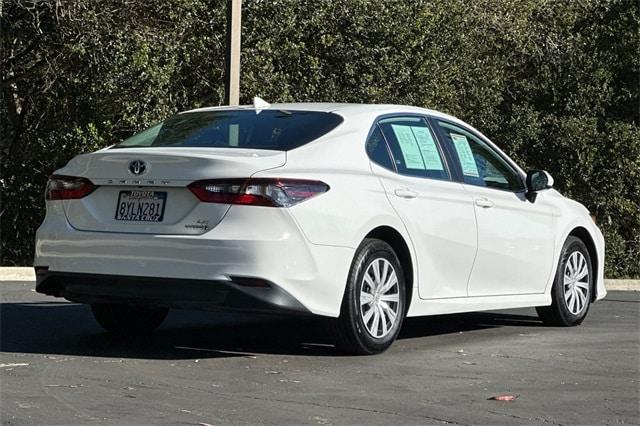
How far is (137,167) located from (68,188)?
588 millimetres

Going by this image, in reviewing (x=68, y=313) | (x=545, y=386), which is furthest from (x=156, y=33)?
(x=545, y=386)

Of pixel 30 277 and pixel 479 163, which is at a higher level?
pixel 479 163

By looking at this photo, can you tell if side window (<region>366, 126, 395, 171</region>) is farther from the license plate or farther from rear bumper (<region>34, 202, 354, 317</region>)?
the license plate

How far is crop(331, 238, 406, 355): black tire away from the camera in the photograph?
8039 millimetres

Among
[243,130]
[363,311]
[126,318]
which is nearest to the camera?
[363,311]

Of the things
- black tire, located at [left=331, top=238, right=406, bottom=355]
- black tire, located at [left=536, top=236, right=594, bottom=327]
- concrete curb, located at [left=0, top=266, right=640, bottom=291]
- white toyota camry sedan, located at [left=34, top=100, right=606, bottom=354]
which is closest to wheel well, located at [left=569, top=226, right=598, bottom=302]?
black tire, located at [left=536, top=236, right=594, bottom=327]

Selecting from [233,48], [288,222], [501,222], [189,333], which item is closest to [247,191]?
[288,222]

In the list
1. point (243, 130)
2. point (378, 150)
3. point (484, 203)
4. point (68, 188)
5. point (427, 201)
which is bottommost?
point (484, 203)

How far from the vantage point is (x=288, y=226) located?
7.70 metres

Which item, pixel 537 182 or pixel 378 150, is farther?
pixel 537 182

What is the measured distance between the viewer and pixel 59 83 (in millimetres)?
25500

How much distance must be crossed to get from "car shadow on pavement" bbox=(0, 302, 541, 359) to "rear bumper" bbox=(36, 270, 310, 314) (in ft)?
1.33

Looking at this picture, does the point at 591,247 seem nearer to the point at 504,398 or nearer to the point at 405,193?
the point at 405,193

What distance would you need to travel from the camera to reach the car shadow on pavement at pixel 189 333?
836cm
